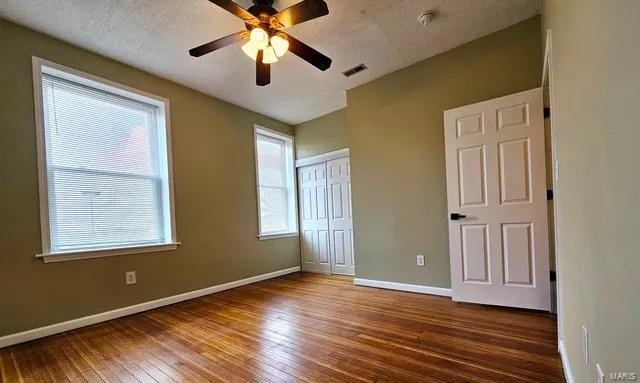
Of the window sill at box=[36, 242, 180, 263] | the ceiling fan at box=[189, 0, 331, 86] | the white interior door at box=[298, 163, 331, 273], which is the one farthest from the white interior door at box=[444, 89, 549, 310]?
the window sill at box=[36, 242, 180, 263]

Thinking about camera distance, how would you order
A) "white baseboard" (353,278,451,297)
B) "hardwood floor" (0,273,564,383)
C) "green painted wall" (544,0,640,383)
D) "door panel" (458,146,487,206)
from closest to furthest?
"green painted wall" (544,0,640,383) → "hardwood floor" (0,273,564,383) → "door panel" (458,146,487,206) → "white baseboard" (353,278,451,297)

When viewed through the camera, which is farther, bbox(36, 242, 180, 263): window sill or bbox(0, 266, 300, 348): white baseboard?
bbox(36, 242, 180, 263): window sill

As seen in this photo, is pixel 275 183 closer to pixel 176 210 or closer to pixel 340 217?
pixel 340 217

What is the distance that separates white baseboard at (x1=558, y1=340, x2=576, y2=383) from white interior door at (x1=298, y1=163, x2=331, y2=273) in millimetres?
3315

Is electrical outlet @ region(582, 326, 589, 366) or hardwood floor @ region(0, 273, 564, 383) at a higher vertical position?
electrical outlet @ region(582, 326, 589, 366)

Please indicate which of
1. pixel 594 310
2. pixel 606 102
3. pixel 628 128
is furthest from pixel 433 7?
pixel 594 310

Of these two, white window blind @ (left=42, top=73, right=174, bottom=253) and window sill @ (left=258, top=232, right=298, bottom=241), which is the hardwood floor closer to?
white window blind @ (left=42, top=73, right=174, bottom=253)

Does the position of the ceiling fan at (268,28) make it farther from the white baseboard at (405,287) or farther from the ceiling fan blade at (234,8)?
the white baseboard at (405,287)

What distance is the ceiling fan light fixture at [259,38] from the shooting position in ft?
6.94

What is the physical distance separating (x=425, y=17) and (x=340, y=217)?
9.73 feet

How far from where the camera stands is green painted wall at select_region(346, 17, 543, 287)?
9.40ft

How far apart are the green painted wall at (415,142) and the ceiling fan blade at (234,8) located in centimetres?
203

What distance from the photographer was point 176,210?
3.53 metres

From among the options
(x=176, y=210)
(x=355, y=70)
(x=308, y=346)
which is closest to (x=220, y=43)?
(x=355, y=70)
